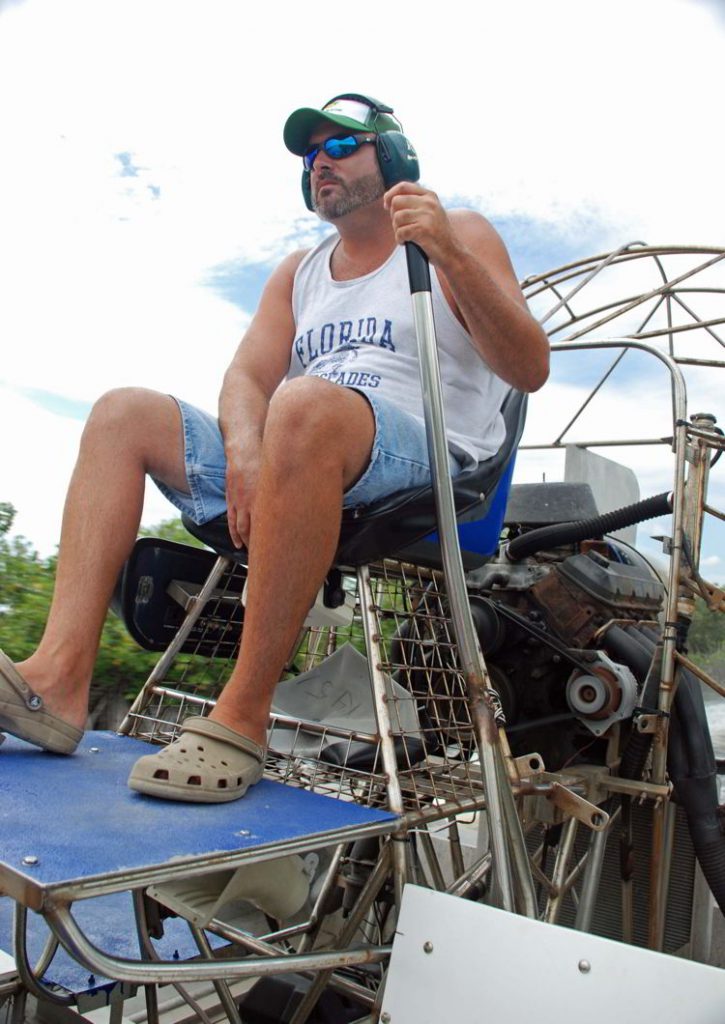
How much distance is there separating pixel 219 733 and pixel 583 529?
60.5 inches

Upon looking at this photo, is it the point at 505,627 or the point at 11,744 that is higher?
the point at 505,627

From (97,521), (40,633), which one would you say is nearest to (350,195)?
(97,521)

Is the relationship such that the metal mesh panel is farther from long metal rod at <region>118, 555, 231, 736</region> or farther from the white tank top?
the white tank top

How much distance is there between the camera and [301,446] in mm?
1399

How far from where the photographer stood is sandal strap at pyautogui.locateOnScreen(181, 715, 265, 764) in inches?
52.6

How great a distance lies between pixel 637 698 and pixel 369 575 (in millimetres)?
1092

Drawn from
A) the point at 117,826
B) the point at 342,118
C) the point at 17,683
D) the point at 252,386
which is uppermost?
the point at 342,118

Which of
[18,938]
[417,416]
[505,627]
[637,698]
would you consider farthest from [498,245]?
[18,938]

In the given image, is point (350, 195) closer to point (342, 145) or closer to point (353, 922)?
point (342, 145)

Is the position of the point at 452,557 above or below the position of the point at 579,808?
above

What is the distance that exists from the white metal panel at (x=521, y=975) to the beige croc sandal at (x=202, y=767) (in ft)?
0.99

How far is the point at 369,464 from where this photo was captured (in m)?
1.51

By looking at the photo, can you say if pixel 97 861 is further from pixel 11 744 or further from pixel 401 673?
pixel 401 673

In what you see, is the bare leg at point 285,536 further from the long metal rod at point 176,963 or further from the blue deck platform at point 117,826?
the long metal rod at point 176,963
